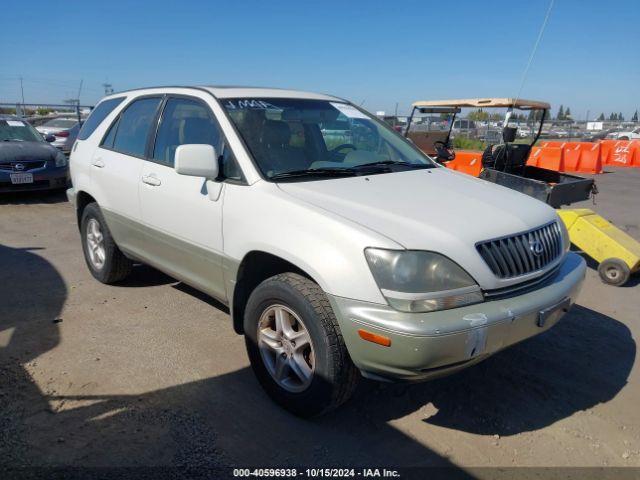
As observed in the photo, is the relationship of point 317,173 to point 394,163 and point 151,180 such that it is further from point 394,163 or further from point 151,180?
point 151,180

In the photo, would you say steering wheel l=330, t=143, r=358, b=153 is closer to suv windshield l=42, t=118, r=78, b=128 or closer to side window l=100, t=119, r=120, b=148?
side window l=100, t=119, r=120, b=148

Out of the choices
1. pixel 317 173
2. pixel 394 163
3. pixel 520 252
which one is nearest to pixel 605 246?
pixel 394 163

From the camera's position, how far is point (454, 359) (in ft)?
8.08

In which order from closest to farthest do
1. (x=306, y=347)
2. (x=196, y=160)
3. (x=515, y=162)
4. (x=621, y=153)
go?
(x=306, y=347) → (x=196, y=160) → (x=515, y=162) → (x=621, y=153)

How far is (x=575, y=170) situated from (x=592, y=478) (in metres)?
16.8

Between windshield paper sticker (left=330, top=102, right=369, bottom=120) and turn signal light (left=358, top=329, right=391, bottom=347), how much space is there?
223cm

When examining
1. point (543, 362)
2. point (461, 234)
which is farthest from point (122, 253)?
point (543, 362)

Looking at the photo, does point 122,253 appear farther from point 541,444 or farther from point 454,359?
point 541,444

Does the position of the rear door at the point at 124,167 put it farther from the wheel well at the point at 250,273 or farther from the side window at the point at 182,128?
the wheel well at the point at 250,273

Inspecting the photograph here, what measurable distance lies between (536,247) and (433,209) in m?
0.61

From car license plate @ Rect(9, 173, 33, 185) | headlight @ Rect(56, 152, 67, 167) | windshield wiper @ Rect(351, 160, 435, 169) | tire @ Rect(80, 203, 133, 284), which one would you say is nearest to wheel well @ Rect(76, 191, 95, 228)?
tire @ Rect(80, 203, 133, 284)

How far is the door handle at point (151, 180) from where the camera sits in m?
3.85

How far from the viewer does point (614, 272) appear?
5.38 meters

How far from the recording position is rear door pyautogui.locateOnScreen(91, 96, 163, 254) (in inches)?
165
